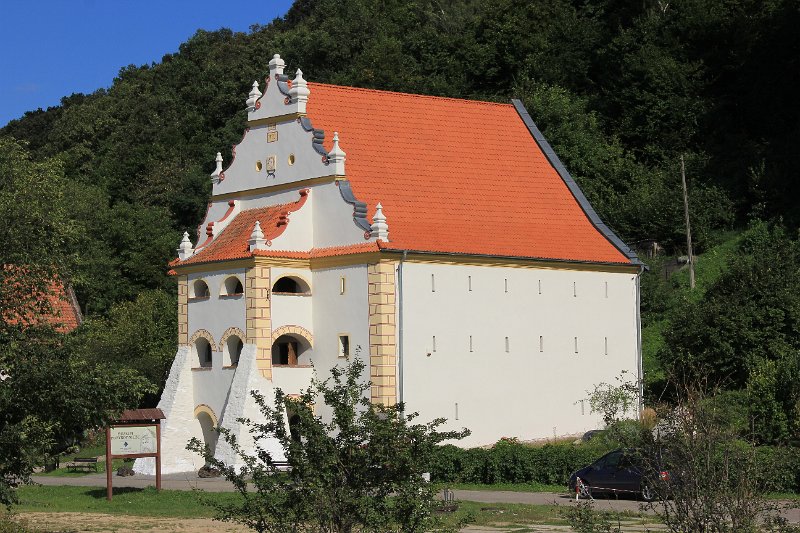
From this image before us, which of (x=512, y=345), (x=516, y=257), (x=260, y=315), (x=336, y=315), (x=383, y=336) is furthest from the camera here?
(x=512, y=345)

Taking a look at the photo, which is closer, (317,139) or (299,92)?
(317,139)

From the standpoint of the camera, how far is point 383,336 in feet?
143

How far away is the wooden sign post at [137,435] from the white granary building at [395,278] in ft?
15.2

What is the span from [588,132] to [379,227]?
2287 cm

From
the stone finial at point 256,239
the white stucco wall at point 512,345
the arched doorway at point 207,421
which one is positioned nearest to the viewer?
the white stucco wall at point 512,345

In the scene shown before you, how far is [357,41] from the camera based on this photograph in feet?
286

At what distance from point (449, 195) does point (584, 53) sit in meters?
32.2

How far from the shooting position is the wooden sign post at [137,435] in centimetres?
3809

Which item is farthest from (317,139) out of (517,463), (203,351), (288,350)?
(517,463)

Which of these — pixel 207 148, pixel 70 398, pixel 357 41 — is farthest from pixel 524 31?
pixel 70 398

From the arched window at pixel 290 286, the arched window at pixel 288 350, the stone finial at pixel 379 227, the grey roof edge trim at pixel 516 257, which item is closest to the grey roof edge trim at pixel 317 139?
the stone finial at pixel 379 227

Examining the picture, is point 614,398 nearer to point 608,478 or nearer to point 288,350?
point 288,350

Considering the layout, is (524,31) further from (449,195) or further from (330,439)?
(330,439)

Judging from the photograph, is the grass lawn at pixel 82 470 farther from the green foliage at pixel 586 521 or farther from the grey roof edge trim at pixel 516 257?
the green foliage at pixel 586 521
